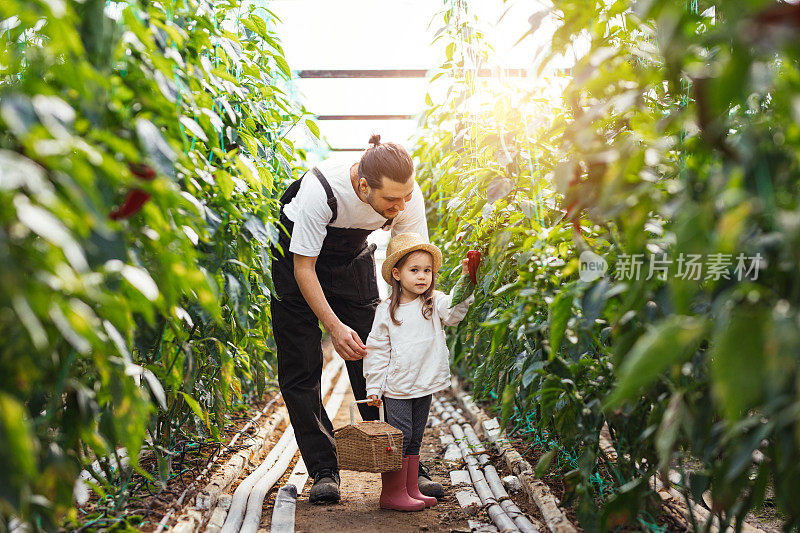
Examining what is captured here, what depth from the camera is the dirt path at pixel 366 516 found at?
2.10m

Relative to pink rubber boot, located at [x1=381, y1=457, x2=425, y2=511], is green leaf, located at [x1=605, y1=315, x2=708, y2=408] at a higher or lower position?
higher

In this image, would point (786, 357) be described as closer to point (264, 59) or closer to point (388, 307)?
point (388, 307)

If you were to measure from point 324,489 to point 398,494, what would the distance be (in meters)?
0.26

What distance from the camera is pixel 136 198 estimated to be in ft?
3.40

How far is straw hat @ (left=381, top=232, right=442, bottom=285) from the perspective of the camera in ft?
8.04

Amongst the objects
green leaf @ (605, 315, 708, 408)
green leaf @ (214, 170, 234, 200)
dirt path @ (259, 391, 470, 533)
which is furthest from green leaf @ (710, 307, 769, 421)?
dirt path @ (259, 391, 470, 533)

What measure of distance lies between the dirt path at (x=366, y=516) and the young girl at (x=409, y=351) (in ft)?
0.19

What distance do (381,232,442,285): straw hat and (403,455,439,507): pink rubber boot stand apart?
654mm

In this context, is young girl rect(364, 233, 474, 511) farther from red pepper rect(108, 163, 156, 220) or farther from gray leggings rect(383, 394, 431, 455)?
red pepper rect(108, 163, 156, 220)

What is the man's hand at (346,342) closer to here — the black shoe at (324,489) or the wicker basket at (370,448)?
the wicker basket at (370,448)

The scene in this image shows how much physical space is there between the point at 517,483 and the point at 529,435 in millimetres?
457

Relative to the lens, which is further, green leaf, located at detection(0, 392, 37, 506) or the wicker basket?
the wicker basket

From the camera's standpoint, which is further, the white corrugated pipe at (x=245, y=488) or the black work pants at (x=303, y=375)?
the black work pants at (x=303, y=375)

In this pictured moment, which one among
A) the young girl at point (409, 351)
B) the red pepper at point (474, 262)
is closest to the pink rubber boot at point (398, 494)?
the young girl at point (409, 351)
